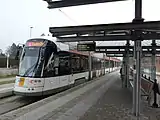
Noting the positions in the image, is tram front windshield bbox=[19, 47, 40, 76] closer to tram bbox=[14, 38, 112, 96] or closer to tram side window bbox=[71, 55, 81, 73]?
tram bbox=[14, 38, 112, 96]

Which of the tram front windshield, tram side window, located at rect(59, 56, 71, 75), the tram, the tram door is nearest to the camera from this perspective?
the tram

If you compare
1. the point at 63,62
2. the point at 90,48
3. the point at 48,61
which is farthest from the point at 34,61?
the point at 90,48

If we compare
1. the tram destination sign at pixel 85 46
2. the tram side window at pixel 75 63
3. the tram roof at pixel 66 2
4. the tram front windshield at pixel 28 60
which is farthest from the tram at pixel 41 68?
the tram destination sign at pixel 85 46

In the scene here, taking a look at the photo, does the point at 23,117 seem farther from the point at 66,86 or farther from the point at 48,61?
the point at 66,86

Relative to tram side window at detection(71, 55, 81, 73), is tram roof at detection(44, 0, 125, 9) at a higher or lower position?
higher

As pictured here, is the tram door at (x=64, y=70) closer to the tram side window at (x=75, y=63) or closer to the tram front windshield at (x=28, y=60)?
the tram side window at (x=75, y=63)

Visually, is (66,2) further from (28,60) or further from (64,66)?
(64,66)

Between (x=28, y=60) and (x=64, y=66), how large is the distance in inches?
122

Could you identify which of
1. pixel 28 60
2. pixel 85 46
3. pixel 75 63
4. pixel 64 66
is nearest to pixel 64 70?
pixel 64 66

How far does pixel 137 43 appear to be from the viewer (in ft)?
29.8

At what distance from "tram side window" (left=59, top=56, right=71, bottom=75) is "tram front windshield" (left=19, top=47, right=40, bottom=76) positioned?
6.94ft

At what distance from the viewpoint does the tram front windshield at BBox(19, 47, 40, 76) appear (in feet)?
42.9

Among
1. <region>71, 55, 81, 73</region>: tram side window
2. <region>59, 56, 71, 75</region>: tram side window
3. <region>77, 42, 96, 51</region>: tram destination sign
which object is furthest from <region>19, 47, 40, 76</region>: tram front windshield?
<region>77, 42, 96, 51</region>: tram destination sign

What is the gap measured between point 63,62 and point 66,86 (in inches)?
74.0
